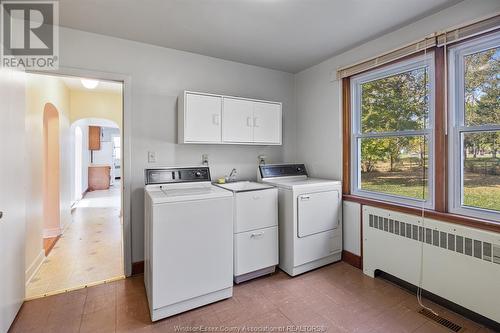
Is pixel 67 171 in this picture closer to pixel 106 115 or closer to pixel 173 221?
pixel 106 115

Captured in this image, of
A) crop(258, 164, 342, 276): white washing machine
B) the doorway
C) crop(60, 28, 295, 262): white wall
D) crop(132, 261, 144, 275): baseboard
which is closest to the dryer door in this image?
crop(258, 164, 342, 276): white washing machine

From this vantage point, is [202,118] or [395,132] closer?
[395,132]

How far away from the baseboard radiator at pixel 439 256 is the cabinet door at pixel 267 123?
4.47ft

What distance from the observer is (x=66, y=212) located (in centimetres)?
421

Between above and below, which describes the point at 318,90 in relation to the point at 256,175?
above

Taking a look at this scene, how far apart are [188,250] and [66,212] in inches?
135

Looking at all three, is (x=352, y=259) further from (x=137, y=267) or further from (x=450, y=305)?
(x=137, y=267)

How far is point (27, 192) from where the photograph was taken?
2311 millimetres

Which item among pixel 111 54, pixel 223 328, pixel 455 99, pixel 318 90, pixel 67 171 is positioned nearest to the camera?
pixel 223 328

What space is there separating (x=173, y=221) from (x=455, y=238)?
2253mm

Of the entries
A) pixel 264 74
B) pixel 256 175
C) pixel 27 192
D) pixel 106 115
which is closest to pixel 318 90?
pixel 264 74

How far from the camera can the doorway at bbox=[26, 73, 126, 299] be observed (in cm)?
259

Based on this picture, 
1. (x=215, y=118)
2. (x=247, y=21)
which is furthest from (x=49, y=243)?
(x=247, y=21)

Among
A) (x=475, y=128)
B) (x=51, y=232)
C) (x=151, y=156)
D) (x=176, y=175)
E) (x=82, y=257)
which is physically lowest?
(x=82, y=257)
